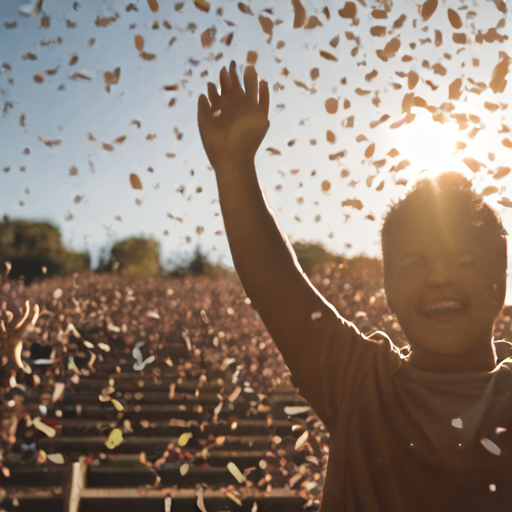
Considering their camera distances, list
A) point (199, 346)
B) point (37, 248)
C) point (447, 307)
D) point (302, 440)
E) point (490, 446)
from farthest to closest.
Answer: point (37, 248), point (199, 346), point (302, 440), point (447, 307), point (490, 446)

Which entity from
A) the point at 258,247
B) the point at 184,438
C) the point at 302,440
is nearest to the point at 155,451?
the point at 184,438

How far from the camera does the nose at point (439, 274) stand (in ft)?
4.45

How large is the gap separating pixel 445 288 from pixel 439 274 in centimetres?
4

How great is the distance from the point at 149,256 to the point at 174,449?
70.2 m

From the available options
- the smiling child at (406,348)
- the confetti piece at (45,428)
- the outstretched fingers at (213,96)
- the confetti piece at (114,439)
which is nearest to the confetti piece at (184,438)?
the confetti piece at (114,439)

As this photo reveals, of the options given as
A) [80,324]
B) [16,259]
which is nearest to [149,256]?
[16,259]

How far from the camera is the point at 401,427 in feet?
4.23

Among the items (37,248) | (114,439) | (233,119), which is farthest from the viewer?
(37,248)

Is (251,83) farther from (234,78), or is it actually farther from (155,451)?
(155,451)

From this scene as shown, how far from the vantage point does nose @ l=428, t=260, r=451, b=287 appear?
1355mm

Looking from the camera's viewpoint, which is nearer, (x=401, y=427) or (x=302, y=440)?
(x=401, y=427)

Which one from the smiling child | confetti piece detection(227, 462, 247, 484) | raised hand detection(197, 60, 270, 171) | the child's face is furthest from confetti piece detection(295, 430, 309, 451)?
raised hand detection(197, 60, 270, 171)

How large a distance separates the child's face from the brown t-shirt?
10 cm

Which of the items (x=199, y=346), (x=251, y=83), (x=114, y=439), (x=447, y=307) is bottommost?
(x=114, y=439)
